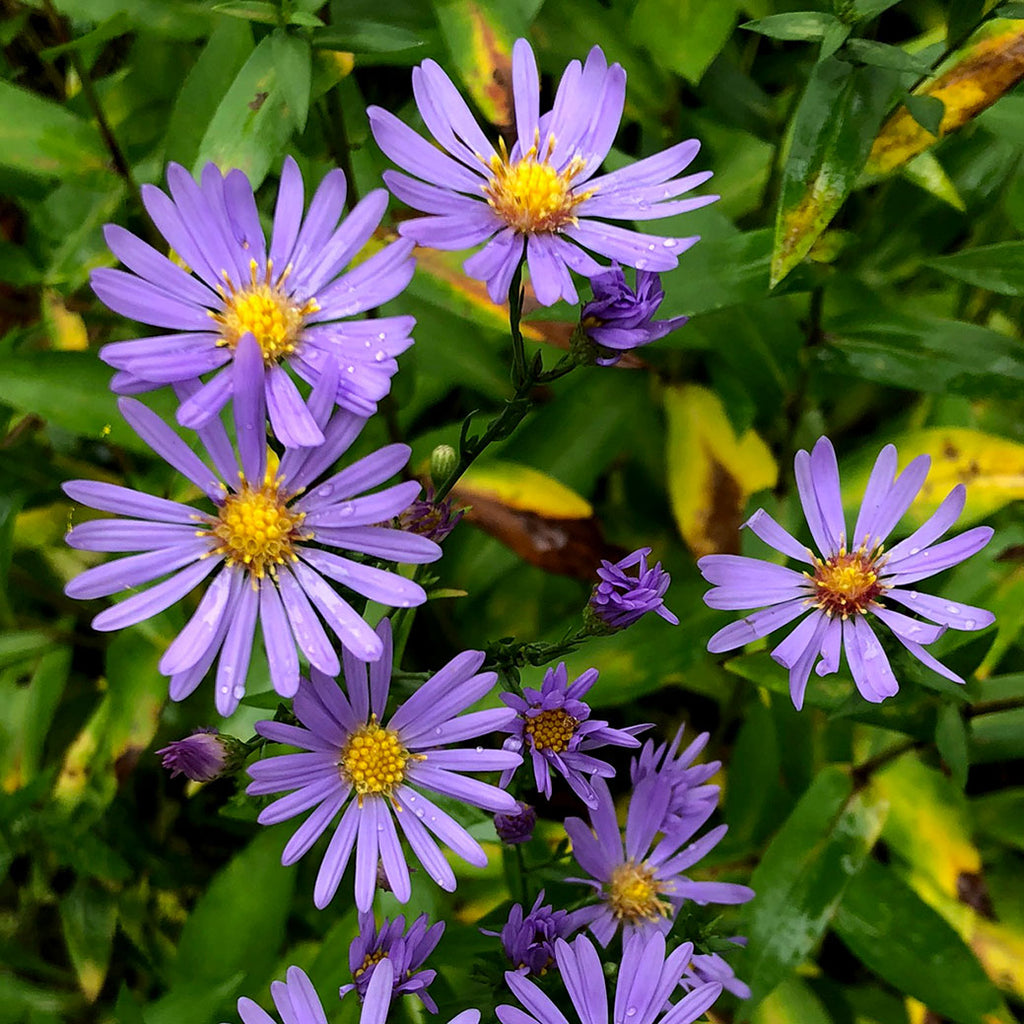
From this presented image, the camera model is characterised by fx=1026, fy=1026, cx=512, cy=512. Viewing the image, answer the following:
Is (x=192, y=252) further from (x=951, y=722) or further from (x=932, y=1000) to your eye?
(x=932, y=1000)

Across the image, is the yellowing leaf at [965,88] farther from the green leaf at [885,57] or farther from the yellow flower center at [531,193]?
the yellow flower center at [531,193]

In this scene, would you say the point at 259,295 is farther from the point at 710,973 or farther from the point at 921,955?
the point at 921,955

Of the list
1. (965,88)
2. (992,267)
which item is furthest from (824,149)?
(992,267)

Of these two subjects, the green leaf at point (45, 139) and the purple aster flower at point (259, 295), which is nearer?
the purple aster flower at point (259, 295)

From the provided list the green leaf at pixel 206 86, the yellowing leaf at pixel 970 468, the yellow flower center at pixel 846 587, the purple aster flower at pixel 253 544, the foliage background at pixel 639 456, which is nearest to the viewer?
the purple aster flower at pixel 253 544

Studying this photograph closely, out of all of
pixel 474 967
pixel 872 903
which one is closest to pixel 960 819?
pixel 872 903

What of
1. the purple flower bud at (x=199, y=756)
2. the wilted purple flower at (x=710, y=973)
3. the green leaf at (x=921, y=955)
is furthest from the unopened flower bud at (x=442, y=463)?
the green leaf at (x=921, y=955)

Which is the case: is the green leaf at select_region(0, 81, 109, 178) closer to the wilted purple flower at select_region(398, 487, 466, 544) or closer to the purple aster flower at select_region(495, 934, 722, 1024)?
the wilted purple flower at select_region(398, 487, 466, 544)

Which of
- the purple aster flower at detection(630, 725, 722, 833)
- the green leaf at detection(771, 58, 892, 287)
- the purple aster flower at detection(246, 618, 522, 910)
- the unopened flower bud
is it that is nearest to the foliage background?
the green leaf at detection(771, 58, 892, 287)
